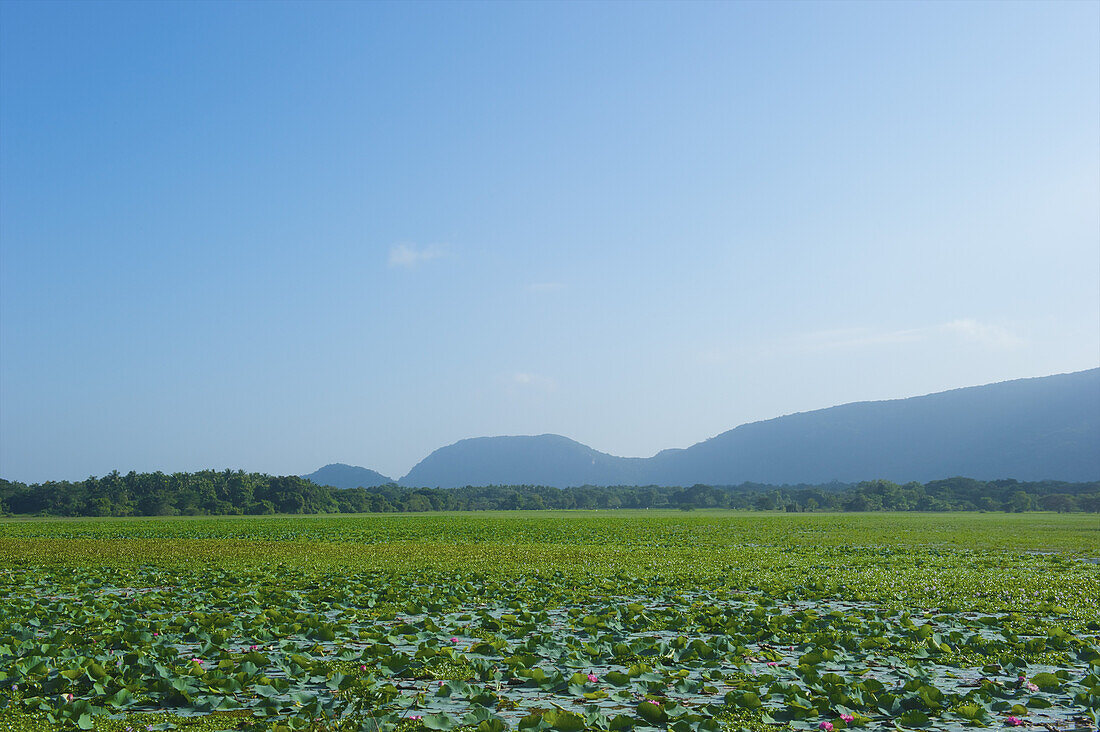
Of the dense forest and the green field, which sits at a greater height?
the green field

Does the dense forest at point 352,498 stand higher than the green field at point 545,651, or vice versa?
the green field at point 545,651

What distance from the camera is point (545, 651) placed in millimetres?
7781

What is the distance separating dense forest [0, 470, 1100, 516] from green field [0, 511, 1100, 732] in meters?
84.2

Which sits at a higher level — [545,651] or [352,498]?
[545,651]

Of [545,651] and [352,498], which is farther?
[352,498]

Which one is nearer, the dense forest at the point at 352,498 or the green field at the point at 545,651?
the green field at the point at 545,651

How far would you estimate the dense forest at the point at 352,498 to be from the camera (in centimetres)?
8525

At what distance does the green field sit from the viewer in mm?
5734

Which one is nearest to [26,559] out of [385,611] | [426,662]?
[385,611]

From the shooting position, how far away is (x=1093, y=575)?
55.2ft

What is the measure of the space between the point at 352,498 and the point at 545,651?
362ft

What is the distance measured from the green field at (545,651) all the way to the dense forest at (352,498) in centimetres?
8423

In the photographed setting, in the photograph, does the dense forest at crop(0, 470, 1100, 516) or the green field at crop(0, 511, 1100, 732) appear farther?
the dense forest at crop(0, 470, 1100, 516)

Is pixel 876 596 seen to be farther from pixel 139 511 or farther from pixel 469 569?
pixel 139 511
